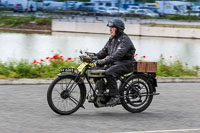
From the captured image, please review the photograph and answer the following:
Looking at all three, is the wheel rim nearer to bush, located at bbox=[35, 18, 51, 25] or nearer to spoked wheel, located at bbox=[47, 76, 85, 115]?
spoked wheel, located at bbox=[47, 76, 85, 115]

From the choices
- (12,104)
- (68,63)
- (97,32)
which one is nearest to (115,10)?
(97,32)

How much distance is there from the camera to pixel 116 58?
8.02 meters

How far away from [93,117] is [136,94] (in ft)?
3.18

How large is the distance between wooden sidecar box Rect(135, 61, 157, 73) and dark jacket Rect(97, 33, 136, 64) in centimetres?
17

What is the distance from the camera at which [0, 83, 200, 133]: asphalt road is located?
7035 millimetres

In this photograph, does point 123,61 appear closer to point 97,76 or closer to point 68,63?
point 97,76

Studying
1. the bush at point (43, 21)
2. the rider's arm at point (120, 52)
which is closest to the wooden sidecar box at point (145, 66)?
the rider's arm at point (120, 52)

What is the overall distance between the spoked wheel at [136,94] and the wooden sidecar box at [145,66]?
0.53 ft

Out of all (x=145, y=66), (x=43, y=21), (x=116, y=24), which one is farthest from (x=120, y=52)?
(x=43, y=21)

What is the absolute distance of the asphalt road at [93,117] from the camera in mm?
7035

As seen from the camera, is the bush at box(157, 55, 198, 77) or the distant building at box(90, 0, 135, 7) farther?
the distant building at box(90, 0, 135, 7)

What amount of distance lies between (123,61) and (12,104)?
89.4 inches

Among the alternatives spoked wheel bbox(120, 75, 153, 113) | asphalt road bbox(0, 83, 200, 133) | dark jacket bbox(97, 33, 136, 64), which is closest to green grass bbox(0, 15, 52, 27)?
asphalt road bbox(0, 83, 200, 133)

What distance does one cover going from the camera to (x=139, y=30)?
56.8 metres
